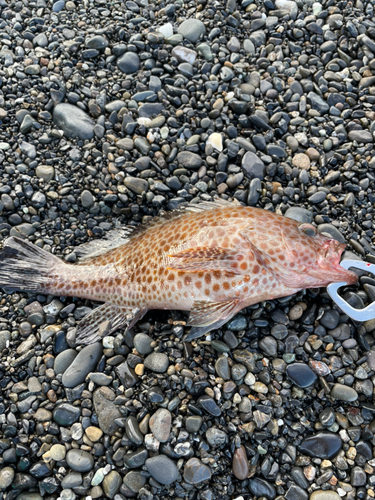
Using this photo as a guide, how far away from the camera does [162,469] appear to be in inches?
150

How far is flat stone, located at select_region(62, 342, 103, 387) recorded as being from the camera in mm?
4379

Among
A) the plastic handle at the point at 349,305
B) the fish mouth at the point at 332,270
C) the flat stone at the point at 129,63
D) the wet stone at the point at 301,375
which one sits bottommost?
the wet stone at the point at 301,375

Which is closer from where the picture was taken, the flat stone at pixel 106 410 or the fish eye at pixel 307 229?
the flat stone at pixel 106 410

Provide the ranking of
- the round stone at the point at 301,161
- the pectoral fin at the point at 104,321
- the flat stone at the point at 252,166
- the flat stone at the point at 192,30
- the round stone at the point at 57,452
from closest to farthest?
the round stone at the point at 57,452 → the pectoral fin at the point at 104,321 → the flat stone at the point at 252,166 → the round stone at the point at 301,161 → the flat stone at the point at 192,30

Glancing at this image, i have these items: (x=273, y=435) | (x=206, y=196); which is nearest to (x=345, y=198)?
(x=206, y=196)

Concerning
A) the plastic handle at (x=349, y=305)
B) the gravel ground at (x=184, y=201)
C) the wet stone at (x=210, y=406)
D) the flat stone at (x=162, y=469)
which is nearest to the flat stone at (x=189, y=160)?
the gravel ground at (x=184, y=201)

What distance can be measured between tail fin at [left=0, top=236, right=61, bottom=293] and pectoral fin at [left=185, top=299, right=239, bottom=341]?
1993 millimetres

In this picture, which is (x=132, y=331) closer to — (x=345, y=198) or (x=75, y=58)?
(x=345, y=198)

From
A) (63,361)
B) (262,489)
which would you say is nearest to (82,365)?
(63,361)

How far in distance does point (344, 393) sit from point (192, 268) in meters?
2.17

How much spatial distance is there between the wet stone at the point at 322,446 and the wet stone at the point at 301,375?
54 cm

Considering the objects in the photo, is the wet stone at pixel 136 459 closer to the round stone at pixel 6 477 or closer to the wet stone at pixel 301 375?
the round stone at pixel 6 477

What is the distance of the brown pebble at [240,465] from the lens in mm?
3811

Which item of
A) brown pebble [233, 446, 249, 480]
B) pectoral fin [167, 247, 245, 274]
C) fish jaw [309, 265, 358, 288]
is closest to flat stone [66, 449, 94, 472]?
brown pebble [233, 446, 249, 480]
